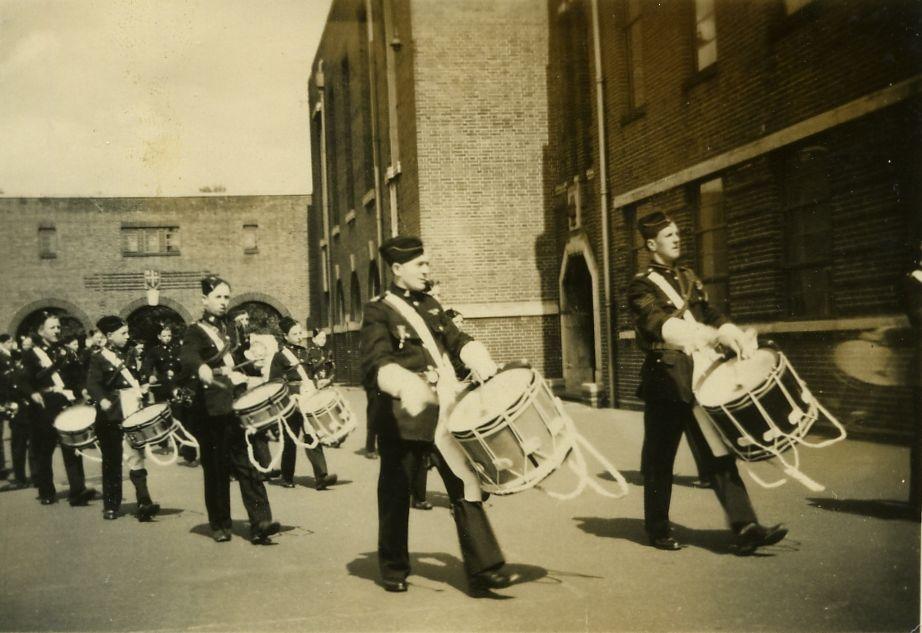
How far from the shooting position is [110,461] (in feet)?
28.2

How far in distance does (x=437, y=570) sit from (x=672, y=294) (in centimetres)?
225

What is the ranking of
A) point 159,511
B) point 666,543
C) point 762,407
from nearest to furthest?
point 762,407 < point 666,543 < point 159,511

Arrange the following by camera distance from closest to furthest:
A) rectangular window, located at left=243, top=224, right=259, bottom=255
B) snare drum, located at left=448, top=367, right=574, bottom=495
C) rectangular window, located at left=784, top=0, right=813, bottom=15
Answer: snare drum, located at left=448, top=367, right=574, bottom=495, rectangular window, located at left=784, top=0, right=813, bottom=15, rectangular window, located at left=243, top=224, right=259, bottom=255

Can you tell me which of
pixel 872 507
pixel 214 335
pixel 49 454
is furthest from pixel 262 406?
pixel 872 507

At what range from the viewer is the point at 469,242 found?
18875 millimetres

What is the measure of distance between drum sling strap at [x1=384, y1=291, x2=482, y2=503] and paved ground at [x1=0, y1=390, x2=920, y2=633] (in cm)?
65

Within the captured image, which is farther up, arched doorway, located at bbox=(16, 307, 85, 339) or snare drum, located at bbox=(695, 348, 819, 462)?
arched doorway, located at bbox=(16, 307, 85, 339)

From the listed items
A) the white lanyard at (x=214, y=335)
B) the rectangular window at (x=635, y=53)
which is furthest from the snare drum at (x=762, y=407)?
the rectangular window at (x=635, y=53)

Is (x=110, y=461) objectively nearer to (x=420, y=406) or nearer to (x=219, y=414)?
(x=219, y=414)

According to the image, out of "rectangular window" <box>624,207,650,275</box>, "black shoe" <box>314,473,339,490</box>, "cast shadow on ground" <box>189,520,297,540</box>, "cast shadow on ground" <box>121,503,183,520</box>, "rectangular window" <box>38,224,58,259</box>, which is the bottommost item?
"cast shadow on ground" <box>121,503,183,520</box>

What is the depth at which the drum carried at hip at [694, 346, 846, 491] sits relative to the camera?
17.1ft

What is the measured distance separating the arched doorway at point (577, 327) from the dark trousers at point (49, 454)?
1060cm

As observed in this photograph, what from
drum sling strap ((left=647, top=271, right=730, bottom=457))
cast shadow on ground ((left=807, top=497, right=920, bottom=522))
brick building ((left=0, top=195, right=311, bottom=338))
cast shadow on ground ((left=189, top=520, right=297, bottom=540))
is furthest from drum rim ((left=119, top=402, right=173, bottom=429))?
brick building ((left=0, top=195, right=311, bottom=338))

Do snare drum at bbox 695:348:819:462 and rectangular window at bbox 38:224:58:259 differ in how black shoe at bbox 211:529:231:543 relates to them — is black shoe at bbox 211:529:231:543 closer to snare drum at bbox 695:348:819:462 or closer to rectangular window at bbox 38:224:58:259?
snare drum at bbox 695:348:819:462
